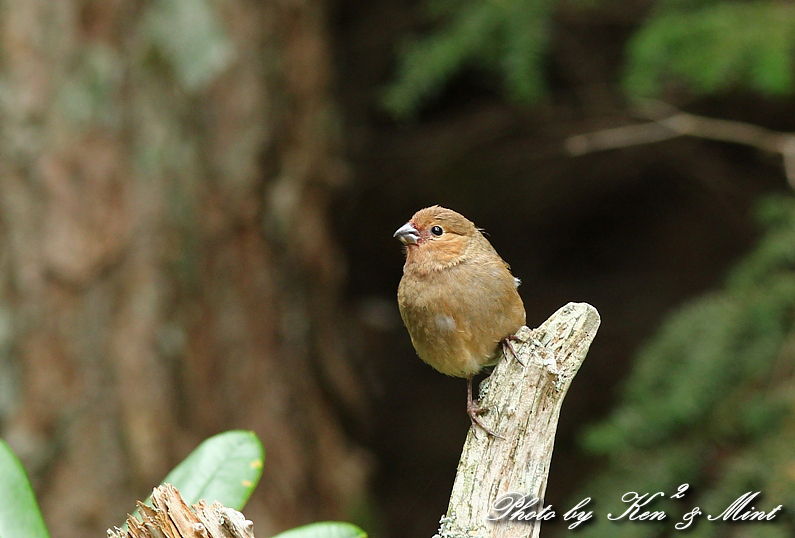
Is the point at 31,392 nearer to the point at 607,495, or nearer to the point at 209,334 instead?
the point at 209,334

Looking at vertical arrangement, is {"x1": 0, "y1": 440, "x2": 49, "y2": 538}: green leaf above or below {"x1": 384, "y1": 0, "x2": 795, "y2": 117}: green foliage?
below

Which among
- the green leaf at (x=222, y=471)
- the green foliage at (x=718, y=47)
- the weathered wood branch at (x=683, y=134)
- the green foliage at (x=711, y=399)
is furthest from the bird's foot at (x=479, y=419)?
the green foliage at (x=718, y=47)

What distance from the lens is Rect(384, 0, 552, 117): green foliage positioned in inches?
164

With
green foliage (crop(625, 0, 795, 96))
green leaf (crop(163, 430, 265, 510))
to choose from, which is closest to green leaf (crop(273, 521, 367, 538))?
green leaf (crop(163, 430, 265, 510))

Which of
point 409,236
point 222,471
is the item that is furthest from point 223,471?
point 409,236

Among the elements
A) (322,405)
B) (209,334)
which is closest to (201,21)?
(209,334)

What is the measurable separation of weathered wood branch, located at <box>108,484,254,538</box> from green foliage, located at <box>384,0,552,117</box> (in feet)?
9.66

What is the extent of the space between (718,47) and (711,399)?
4.93 ft

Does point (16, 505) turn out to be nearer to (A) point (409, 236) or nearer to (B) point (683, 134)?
(A) point (409, 236)

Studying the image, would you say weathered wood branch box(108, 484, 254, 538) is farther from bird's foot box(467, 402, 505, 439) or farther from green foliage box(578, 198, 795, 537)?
green foliage box(578, 198, 795, 537)

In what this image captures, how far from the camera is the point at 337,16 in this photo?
5.93 meters

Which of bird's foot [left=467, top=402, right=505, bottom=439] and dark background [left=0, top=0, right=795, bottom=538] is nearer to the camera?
bird's foot [left=467, top=402, right=505, bottom=439]

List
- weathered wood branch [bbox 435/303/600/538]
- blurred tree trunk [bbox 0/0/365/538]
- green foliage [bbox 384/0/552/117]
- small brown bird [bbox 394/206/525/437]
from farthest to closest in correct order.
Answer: green foliage [bbox 384/0/552/117]
blurred tree trunk [bbox 0/0/365/538]
small brown bird [bbox 394/206/525/437]
weathered wood branch [bbox 435/303/600/538]

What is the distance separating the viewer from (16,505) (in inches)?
74.1
